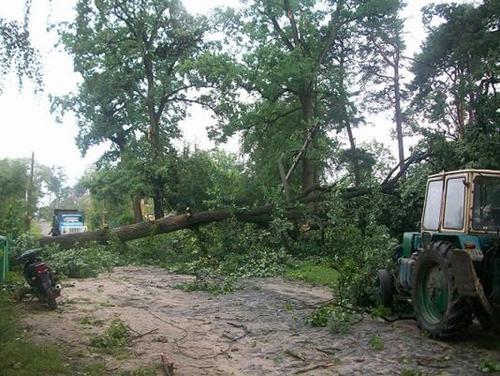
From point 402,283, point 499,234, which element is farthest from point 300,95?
point 499,234

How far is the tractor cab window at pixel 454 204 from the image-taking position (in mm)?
6539

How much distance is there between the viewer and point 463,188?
6.58 metres

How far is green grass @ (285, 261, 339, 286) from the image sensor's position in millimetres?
12401

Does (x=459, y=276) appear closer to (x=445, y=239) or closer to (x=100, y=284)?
(x=445, y=239)

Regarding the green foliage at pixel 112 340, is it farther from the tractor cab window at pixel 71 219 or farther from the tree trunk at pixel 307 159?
the tractor cab window at pixel 71 219

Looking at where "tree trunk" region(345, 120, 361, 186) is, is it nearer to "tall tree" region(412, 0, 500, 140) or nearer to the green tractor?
"tall tree" region(412, 0, 500, 140)

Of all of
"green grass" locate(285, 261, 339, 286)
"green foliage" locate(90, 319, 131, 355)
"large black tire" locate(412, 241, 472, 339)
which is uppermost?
"large black tire" locate(412, 241, 472, 339)

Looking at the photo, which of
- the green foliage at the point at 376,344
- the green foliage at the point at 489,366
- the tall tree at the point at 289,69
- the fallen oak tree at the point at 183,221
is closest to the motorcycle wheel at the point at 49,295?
the green foliage at the point at 376,344

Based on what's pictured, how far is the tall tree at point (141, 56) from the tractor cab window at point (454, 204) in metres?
21.6

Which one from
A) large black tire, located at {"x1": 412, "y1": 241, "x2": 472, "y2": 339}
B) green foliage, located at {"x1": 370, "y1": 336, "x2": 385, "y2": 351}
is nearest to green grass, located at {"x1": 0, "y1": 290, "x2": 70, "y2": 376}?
green foliage, located at {"x1": 370, "y1": 336, "x2": 385, "y2": 351}

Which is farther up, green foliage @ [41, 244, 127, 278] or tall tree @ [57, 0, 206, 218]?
tall tree @ [57, 0, 206, 218]

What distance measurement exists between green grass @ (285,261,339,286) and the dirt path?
1.74m

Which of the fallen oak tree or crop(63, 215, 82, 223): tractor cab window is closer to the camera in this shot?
the fallen oak tree

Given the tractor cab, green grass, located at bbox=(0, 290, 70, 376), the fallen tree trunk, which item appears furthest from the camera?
the fallen tree trunk
